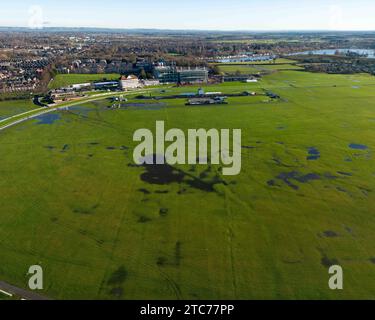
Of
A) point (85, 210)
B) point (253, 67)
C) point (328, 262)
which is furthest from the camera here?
point (253, 67)

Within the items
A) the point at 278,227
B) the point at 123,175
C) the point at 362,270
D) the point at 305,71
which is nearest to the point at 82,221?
the point at 123,175

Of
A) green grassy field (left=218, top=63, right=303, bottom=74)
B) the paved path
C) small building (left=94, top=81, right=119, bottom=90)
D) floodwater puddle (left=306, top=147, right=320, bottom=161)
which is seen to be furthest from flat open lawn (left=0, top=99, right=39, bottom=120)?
green grassy field (left=218, top=63, right=303, bottom=74)

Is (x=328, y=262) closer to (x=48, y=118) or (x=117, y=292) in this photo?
(x=117, y=292)

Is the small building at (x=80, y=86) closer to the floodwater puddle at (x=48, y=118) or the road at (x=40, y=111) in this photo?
the road at (x=40, y=111)

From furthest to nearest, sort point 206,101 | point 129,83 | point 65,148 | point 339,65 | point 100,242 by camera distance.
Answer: point 339,65 < point 129,83 < point 206,101 < point 65,148 < point 100,242

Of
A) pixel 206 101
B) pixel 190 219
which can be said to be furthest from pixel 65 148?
pixel 206 101

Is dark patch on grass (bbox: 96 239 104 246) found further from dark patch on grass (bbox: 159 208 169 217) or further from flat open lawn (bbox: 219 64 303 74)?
flat open lawn (bbox: 219 64 303 74)

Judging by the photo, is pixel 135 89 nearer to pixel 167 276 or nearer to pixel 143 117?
pixel 143 117
